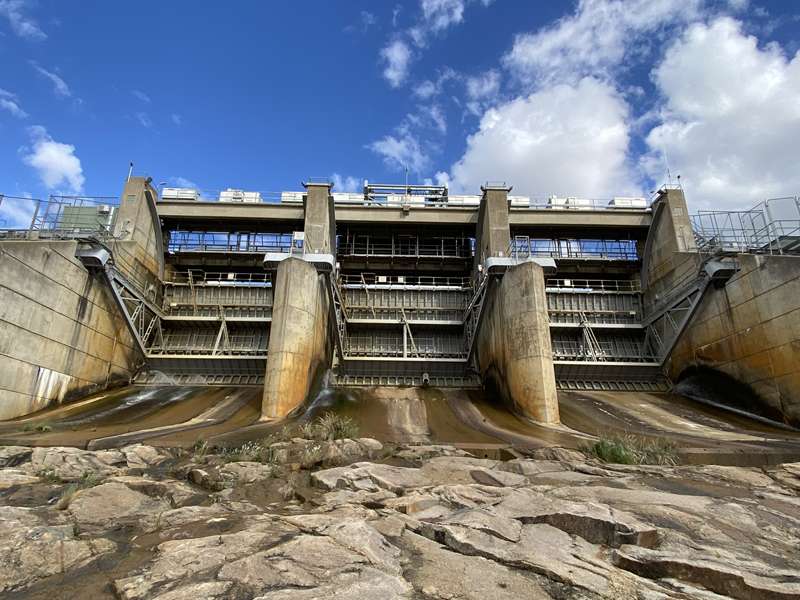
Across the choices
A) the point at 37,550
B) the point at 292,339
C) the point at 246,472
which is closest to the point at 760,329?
the point at 292,339

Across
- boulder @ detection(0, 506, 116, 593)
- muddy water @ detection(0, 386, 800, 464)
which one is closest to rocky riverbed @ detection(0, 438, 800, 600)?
boulder @ detection(0, 506, 116, 593)

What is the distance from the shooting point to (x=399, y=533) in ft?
17.2

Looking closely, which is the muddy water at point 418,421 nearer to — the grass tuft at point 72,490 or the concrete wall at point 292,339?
the concrete wall at point 292,339

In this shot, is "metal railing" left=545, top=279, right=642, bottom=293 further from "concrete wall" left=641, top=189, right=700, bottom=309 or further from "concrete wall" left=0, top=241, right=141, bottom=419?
"concrete wall" left=0, top=241, right=141, bottom=419

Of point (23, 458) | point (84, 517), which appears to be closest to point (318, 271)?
point (23, 458)

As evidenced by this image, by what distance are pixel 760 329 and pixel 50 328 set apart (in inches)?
1120

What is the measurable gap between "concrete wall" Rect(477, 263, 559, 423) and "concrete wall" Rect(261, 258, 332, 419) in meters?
8.61

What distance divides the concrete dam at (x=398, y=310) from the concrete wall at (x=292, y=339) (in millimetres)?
87

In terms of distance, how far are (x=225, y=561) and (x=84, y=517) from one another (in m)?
3.00

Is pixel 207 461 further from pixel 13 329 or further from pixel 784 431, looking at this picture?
pixel 784 431

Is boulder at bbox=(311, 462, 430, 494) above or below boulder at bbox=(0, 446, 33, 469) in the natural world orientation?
below

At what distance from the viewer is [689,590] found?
148 inches

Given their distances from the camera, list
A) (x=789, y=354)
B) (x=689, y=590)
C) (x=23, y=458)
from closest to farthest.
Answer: (x=689, y=590), (x=23, y=458), (x=789, y=354)

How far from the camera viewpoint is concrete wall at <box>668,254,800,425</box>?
16219 millimetres
